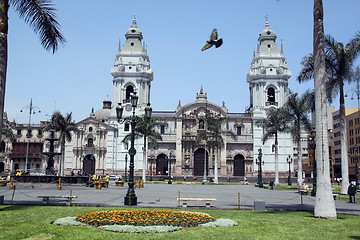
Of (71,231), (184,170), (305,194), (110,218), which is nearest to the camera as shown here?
(71,231)

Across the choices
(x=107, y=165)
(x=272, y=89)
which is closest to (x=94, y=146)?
(x=107, y=165)

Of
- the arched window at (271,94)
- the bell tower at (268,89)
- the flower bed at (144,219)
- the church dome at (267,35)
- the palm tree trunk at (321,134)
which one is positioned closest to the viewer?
the flower bed at (144,219)

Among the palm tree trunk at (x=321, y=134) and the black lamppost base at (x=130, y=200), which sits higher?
the palm tree trunk at (x=321, y=134)

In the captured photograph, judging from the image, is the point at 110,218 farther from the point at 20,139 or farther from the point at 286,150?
the point at 20,139

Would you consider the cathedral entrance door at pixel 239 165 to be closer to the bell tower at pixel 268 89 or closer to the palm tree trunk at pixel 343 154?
the bell tower at pixel 268 89

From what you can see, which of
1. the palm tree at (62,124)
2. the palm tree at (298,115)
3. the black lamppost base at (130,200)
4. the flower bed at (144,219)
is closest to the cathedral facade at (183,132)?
the palm tree at (62,124)

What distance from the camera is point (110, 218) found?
11.5m

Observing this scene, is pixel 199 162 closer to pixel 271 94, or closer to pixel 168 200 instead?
pixel 271 94

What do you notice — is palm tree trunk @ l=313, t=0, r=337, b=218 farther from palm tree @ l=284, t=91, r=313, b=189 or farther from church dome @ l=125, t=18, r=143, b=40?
church dome @ l=125, t=18, r=143, b=40

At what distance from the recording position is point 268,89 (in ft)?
210

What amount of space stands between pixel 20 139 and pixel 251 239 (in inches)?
2829

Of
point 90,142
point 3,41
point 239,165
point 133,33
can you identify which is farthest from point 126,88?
point 3,41

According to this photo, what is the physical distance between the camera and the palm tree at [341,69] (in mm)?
25906

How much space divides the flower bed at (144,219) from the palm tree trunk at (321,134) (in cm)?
455
